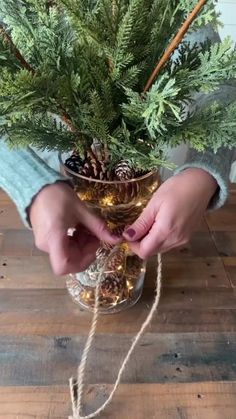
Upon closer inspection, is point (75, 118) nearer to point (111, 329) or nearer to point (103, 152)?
point (103, 152)

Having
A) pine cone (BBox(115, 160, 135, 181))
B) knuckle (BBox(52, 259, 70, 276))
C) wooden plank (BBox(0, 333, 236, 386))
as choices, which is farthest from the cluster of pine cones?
wooden plank (BBox(0, 333, 236, 386))

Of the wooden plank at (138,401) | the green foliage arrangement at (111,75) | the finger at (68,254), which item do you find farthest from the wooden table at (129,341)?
the green foliage arrangement at (111,75)

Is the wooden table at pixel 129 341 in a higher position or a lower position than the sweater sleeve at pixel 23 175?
lower

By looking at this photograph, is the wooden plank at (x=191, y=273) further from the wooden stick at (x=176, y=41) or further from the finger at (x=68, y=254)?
the wooden stick at (x=176, y=41)

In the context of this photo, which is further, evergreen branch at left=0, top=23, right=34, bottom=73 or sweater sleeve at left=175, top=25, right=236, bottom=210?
sweater sleeve at left=175, top=25, right=236, bottom=210

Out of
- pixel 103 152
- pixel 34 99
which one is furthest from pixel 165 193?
pixel 34 99

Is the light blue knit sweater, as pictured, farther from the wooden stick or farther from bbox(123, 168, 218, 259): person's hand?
the wooden stick

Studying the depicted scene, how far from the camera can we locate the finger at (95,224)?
532 mm

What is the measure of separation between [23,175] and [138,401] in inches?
A: 11.7

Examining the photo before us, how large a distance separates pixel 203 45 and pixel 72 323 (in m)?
0.38

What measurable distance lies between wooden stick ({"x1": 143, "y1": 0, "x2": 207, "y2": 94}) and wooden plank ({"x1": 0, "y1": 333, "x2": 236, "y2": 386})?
319mm

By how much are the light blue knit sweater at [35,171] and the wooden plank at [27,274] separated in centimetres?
14

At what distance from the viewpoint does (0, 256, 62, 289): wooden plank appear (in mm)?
663

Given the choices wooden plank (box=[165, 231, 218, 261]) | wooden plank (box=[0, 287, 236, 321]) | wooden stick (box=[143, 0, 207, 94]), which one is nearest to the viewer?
wooden stick (box=[143, 0, 207, 94])
